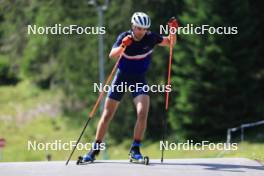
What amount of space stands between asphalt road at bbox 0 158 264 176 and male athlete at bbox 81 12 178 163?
1.21ft

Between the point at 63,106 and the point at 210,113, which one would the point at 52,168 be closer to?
the point at 210,113

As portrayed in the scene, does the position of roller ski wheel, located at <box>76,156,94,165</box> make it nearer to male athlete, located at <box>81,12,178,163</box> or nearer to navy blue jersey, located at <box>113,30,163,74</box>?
male athlete, located at <box>81,12,178,163</box>

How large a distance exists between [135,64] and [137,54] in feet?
0.48

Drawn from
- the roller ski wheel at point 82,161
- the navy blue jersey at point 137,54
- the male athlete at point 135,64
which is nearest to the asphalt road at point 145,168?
the roller ski wheel at point 82,161

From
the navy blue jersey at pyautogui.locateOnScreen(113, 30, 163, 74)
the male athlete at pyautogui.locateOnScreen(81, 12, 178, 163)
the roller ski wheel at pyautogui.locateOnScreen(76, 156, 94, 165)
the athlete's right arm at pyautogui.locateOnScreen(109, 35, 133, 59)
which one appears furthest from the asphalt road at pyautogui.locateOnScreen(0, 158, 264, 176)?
the athlete's right arm at pyautogui.locateOnScreen(109, 35, 133, 59)

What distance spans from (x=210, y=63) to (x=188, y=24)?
176 centimetres

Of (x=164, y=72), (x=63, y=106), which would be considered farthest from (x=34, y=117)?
(x=164, y=72)

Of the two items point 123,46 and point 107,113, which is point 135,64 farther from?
point 107,113

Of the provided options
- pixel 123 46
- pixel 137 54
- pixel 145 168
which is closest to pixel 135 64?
pixel 137 54

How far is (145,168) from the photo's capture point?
926 centimetres

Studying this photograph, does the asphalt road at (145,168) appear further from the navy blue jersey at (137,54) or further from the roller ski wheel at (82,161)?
the navy blue jersey at (137,54)

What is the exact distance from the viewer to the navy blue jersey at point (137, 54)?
9.64m

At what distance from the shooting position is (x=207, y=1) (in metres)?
29.1

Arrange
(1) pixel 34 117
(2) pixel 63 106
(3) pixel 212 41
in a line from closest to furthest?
(3) pixel 212 41
(2) pixel 63 106
(1) pixel 34 117
